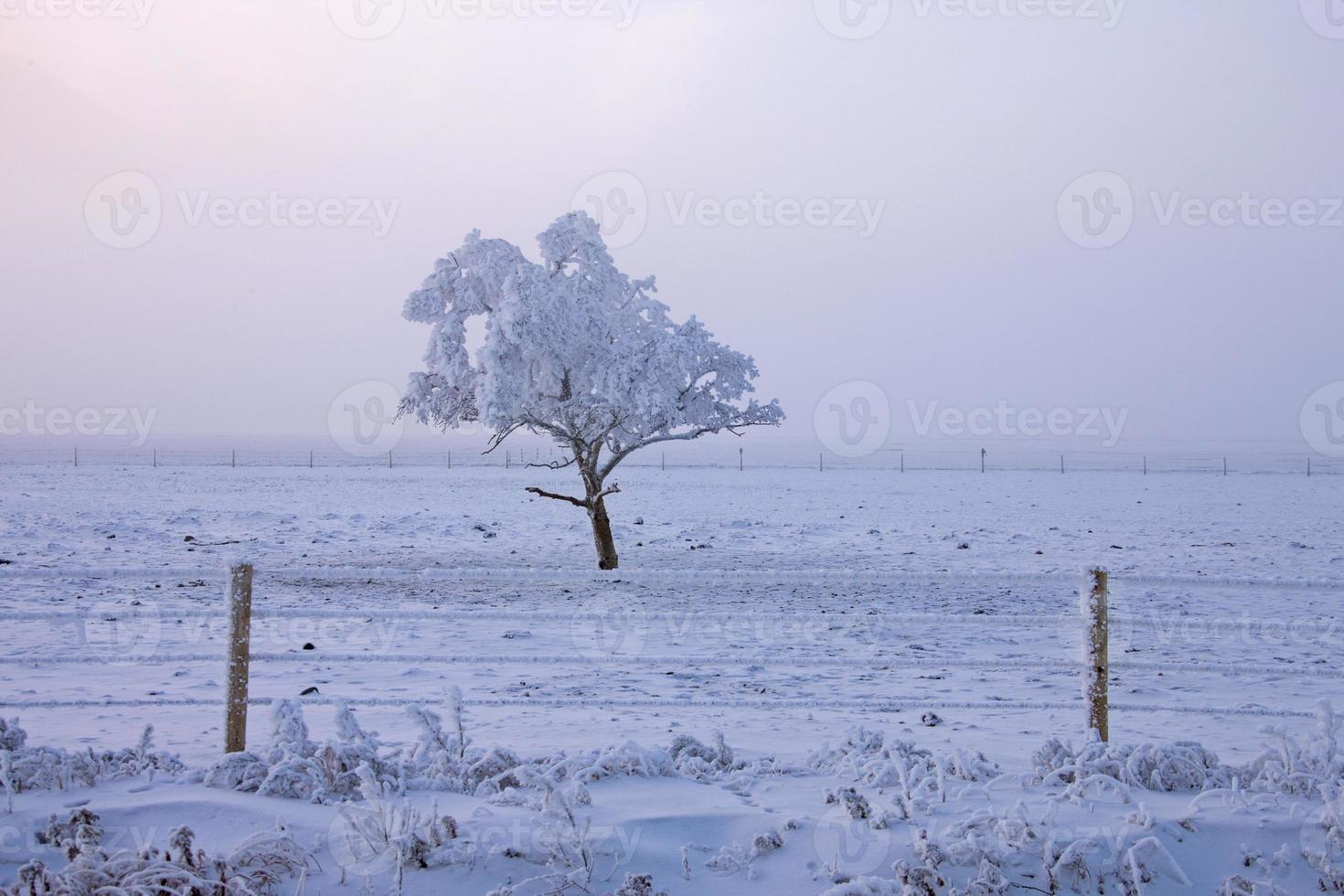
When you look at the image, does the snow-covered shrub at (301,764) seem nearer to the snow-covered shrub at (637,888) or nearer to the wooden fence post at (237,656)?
the wooden fence post at (237,656)

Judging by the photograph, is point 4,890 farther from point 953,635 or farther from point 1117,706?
point 953,635

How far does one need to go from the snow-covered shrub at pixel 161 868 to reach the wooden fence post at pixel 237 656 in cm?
94

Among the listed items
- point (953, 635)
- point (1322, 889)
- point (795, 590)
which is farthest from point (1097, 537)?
point (1322, 889)

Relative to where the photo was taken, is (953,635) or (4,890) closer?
(4,890)

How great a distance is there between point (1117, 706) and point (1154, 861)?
151 cm

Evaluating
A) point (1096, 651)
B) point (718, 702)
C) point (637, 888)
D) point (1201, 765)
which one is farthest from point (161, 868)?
point (1201, 765)

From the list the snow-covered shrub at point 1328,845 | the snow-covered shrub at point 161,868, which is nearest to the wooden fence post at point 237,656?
the snow-covered shrub at point 161,868

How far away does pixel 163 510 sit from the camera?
2828cm

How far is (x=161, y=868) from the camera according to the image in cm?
411

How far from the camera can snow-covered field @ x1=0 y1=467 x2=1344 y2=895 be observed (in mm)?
4531

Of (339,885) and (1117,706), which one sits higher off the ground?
(1117,706)

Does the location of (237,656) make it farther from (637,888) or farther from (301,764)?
(637,888)

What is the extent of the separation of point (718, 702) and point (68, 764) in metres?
3.65

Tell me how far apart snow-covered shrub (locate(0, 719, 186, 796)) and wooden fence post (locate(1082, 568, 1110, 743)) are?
531cm
